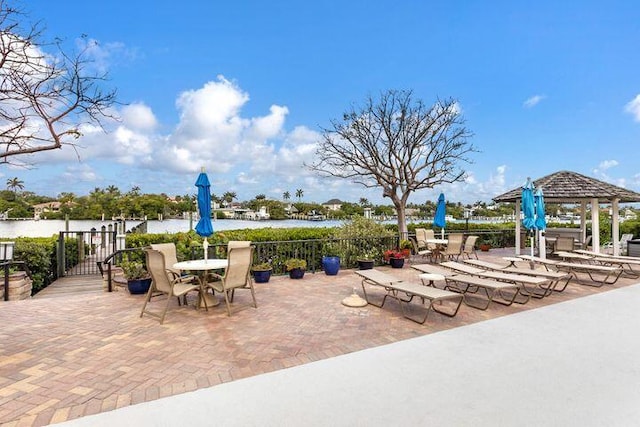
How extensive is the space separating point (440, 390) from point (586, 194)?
1116 centimetres

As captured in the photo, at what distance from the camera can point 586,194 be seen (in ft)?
35.4

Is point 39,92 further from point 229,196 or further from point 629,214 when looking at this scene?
point 229,196

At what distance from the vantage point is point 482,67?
42.8 ft

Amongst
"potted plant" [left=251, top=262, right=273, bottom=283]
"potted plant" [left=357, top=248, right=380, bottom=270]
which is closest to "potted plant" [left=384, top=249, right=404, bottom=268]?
"potted plant" [left=357, top=248, right=380, bottom=270]

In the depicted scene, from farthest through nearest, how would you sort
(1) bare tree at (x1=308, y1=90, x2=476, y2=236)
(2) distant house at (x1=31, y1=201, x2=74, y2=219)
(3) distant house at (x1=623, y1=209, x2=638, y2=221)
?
(2) distant house at (x1=31, y1=201, x2=74, y2=219) → (3) distant house at (x1=623, y1=209, x2=638, y2=221) → (1) bare tree at (x1=308, y1=90, x2=476, y2=236)

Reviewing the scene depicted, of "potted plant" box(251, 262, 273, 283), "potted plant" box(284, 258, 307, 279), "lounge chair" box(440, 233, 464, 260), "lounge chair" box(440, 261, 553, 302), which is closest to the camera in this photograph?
"lounge chair" box(440, 261, 553, 302)

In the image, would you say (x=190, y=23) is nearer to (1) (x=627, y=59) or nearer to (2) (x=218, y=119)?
(2) (x=218, y=119)

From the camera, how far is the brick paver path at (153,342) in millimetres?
2783

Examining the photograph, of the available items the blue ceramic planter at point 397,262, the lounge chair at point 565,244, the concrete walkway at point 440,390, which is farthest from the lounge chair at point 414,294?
the lounge chair at point 565,244

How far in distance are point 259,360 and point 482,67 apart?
13812 millimetres

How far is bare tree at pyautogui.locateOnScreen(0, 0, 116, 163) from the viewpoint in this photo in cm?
287

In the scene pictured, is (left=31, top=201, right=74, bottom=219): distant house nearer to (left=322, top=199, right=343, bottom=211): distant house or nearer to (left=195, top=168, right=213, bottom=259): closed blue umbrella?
(left=322, top=199, right=343, bottom=211): distant house

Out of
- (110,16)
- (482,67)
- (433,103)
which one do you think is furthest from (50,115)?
(433,103)

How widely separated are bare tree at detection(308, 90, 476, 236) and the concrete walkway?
39.6 feet
